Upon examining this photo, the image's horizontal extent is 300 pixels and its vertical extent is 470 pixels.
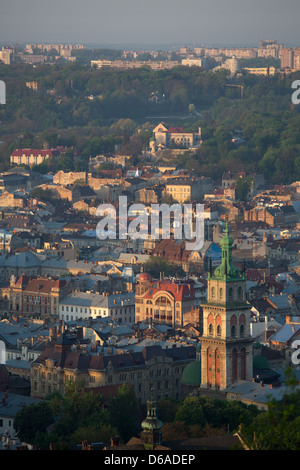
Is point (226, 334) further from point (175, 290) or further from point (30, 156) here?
point (30, 156)

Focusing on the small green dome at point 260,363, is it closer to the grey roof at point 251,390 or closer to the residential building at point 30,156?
the grey roof at point 251,390

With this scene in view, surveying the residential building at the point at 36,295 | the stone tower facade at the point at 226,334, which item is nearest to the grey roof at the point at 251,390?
the stone tower facade at the point at 226,334

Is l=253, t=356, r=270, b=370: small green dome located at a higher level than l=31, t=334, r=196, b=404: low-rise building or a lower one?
higher

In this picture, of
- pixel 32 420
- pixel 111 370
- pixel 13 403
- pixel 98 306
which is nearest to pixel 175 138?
pixel 98 306

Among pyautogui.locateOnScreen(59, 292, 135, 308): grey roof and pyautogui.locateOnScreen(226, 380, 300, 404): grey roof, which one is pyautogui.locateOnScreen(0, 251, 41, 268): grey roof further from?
pyautogui.locateOnScreen(226, 380, 300, 404): grey roof

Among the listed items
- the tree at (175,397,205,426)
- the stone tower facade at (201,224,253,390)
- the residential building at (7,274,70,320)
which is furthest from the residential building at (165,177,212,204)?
the tree at (175,397,205,426)

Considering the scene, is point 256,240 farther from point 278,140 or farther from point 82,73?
point 82,73
